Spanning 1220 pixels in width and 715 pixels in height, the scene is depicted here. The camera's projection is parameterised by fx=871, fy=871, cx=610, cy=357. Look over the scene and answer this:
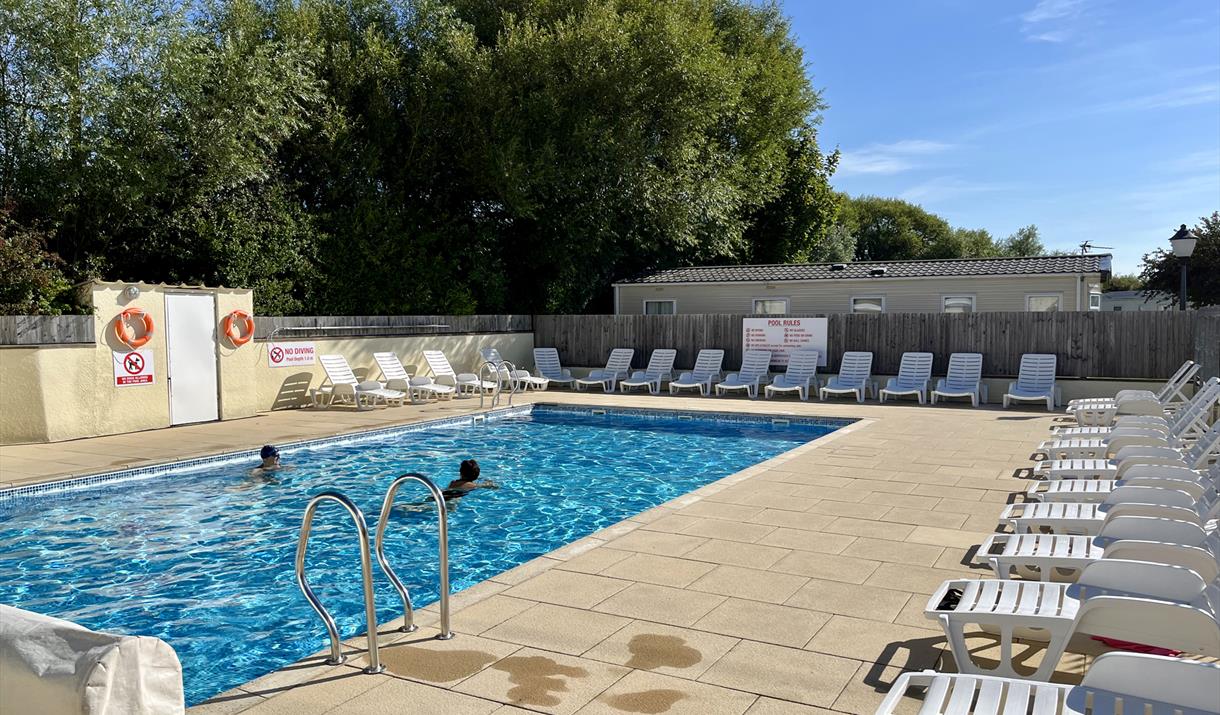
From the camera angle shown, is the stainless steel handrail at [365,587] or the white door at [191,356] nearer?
the stainless steel handrail at [365,587]

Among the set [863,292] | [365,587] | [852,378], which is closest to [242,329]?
[852,378]

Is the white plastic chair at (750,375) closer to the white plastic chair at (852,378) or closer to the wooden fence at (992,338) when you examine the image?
the wooden fence at (992,338)

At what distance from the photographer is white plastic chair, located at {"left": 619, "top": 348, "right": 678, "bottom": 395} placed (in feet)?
60.1

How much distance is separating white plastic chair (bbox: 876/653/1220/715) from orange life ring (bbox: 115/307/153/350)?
11790 millimetres

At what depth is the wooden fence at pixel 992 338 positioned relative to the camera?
1466 cm

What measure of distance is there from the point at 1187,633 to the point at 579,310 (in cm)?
2169

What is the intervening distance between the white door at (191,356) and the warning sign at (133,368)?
1.10ft

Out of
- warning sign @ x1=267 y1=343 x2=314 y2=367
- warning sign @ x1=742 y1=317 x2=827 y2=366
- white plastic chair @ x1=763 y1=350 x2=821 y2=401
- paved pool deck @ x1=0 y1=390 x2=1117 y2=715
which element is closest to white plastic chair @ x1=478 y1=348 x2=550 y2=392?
warning sign @ x1=267 y1=343 x2=314 y2=367

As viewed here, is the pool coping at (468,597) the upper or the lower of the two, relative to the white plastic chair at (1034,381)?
lower

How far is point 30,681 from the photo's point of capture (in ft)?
7.36

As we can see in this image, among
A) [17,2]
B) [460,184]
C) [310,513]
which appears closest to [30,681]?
[310,513]

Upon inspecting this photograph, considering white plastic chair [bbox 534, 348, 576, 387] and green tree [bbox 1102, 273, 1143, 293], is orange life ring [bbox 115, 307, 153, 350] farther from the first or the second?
green tree [bbox 1102, 273, 1143, 293]

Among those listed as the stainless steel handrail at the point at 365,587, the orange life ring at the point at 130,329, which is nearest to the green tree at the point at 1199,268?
the orange life ring at the point at 130,329

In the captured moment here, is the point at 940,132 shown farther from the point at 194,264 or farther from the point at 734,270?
the point at 194,264
